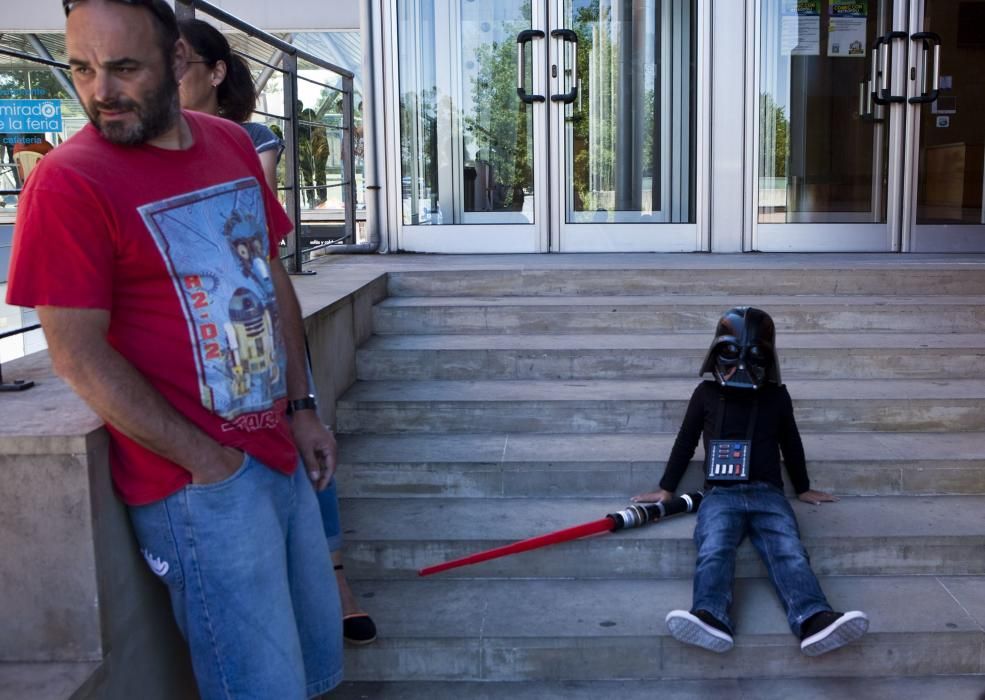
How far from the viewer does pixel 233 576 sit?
6.73 feet

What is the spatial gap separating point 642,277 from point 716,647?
297 centimetres

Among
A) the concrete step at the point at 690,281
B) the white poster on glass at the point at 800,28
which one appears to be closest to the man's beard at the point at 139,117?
the concrete step at the point at 690,281

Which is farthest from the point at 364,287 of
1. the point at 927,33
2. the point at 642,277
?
the point at 927,33

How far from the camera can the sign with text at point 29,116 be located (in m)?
4.98

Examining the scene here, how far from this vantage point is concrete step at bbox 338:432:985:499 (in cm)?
411

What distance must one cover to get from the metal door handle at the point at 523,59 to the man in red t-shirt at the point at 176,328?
16.3 ft

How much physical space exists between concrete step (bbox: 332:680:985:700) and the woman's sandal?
0.15 m

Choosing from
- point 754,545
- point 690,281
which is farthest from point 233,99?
point 690,281

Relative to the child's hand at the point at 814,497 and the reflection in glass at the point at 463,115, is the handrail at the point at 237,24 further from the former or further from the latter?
the child's hand at the point at 814,497

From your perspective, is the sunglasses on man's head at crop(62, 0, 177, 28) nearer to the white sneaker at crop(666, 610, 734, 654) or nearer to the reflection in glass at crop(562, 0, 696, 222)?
the white sneaker at crop(666, 610, 734, 654)

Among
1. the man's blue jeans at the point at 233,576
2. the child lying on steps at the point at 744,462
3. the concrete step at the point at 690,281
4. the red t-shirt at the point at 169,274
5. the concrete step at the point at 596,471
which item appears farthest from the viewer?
the concrete step at the point at 690,281

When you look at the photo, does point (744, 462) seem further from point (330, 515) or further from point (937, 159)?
point (937, 159)

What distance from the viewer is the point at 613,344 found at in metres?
5.10

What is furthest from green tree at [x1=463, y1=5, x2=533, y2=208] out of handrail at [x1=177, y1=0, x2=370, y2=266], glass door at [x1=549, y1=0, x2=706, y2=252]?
handrail at [x1=177, y1=0, x2=370, y2=266]
